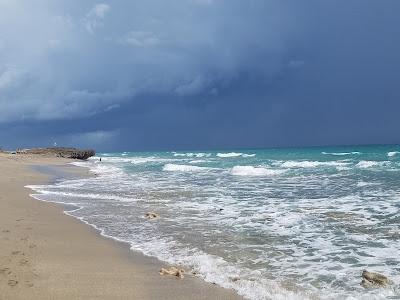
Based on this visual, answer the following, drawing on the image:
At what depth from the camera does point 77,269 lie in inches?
257

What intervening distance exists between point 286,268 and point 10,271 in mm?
4131

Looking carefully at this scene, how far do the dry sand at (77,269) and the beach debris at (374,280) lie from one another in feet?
6.06

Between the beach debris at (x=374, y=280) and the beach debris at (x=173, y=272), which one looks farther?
the beach debris at (x=173, y=272)

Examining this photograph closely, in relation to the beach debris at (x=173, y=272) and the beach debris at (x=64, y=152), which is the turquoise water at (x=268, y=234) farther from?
the beach debris at (x=64, y=152)

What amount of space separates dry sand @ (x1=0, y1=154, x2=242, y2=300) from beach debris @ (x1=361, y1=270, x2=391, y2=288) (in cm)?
185

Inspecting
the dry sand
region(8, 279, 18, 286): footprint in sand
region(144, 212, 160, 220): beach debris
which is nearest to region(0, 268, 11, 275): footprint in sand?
the dry sand

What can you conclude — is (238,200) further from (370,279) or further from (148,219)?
(370,279)

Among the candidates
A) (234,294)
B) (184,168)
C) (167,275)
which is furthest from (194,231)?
(184,168)

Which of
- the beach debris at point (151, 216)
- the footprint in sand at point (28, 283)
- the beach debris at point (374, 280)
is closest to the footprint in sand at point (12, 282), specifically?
the footprint in sand at point (28, 283)

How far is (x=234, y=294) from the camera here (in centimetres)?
550

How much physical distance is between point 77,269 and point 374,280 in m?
4.37

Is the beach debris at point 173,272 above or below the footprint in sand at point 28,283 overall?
below

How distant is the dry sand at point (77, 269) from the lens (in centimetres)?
543

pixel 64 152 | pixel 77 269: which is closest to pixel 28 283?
pixel 77 269
